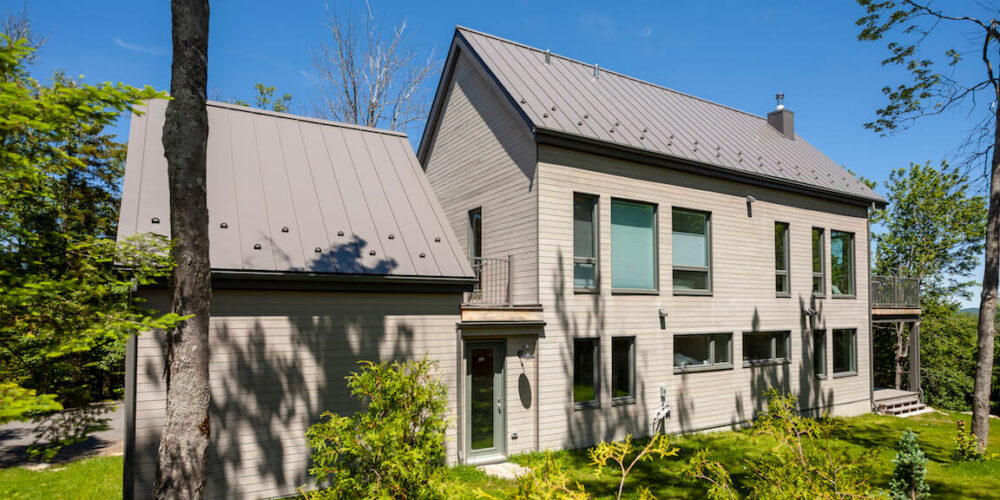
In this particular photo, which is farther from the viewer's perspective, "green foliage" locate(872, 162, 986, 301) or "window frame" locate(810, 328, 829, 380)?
"green foliage" locate(872, 162, 986, 301)

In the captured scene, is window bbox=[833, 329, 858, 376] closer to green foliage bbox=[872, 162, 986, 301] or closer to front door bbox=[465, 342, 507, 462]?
front door bbox=[465, 342, 507, 462]

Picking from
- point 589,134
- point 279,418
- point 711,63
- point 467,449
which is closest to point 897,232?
point 711,63

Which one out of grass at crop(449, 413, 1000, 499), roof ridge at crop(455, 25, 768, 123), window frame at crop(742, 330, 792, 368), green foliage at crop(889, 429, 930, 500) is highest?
roof ridge at crop(455, 25, 768, 123)

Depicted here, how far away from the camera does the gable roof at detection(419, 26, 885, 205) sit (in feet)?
38.1

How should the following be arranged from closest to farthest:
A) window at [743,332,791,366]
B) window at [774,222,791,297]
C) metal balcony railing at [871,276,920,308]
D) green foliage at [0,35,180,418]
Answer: green foliage at [0,35,180,418] → window at [743,332,791,366] → window at [774,222,791,297] → metal balcony railing at [871,276,920,308]

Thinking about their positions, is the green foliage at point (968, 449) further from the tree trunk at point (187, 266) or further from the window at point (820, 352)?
the tree trunk at point (187, 266)

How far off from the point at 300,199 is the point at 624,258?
6795 mm

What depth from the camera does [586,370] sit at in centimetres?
1118

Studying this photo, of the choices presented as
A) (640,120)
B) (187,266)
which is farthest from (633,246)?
(187,266)

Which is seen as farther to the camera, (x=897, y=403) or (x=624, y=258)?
(x=897, y=403)

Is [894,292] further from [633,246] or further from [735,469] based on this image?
[735,469]

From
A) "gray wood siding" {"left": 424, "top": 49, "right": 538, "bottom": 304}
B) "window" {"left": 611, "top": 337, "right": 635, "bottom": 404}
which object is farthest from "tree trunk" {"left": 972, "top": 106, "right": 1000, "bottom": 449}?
"gray wood siding" {"left": 424, "top": 49, "right": 538, "bottom": 304}

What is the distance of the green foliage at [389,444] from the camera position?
486 centimetres

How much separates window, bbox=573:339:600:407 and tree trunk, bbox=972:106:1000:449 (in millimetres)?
8122
